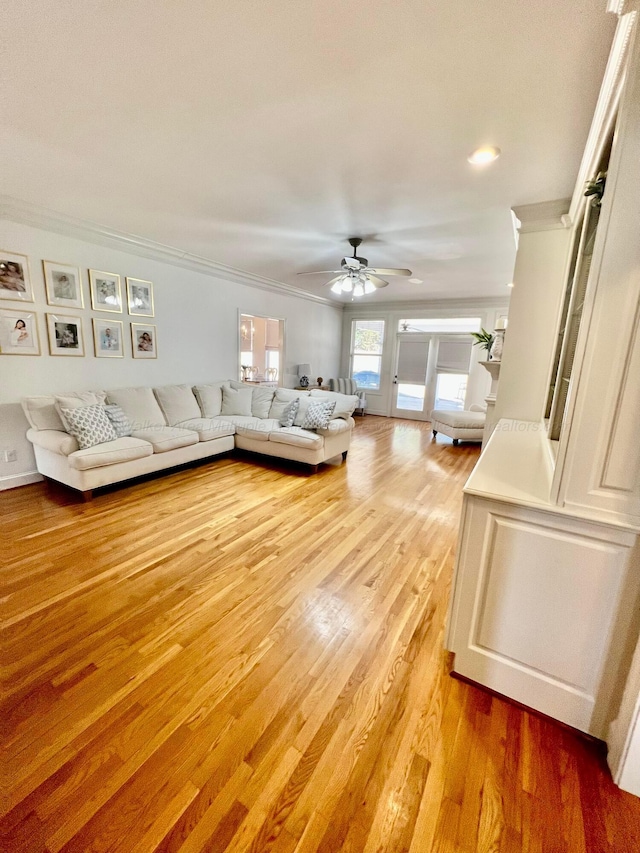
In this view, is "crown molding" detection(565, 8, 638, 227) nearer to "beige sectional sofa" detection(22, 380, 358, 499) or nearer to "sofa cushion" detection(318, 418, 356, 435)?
"sofa cushion" detection(318, 418, 356, 435)

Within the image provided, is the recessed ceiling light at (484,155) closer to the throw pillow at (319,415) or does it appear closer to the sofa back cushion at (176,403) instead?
the throw pillow at (319,415)

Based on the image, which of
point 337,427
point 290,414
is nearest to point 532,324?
point 337,427

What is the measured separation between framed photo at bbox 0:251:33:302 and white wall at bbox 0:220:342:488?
0.05 metres

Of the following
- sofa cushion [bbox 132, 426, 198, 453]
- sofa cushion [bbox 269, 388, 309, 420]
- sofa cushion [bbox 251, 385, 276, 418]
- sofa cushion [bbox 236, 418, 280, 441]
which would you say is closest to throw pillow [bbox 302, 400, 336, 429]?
sofa cushion [bbox 236, 418, 280, 441]

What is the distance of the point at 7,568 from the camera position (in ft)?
7.34

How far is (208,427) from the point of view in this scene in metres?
4.47

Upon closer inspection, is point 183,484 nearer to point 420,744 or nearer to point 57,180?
point 57,180

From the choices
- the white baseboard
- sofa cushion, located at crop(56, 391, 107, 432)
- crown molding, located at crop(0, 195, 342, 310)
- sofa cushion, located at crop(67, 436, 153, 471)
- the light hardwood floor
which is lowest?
the light hardwood floor

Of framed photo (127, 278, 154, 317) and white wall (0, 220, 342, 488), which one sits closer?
white wall (0, 220, 342, 488)

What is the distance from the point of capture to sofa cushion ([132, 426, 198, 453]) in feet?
12.3

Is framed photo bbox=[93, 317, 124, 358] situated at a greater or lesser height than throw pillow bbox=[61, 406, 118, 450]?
greater

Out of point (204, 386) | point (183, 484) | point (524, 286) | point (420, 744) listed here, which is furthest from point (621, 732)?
point (204, 386)

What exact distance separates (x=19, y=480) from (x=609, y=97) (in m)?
5.09

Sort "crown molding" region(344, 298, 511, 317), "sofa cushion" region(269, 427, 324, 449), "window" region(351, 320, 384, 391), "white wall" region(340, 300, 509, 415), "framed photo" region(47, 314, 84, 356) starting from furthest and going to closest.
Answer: "window" region(351, 320, 384, 391)
"white wall" region(340, 300, 509, 415)
"crown molding" region(344, 298, 511, 317)
"sofa cushion" region(269, 427, 324, 449)
"framed photo" region(47, 314, 84, 356)
